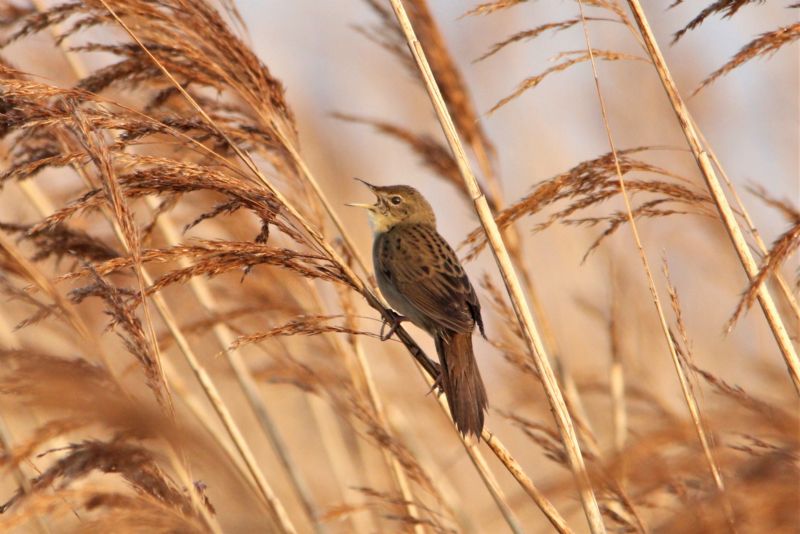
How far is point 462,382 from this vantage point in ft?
9.44

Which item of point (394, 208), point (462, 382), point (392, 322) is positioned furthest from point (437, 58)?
point (462, 382)

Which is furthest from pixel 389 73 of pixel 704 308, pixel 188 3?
pixel 188 3

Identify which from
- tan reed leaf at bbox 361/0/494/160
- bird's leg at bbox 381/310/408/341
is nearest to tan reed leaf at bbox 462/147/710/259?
bird's leg at bbox 381/310/408/341

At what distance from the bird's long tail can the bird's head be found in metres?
0.97

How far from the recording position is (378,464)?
4945 millimetres

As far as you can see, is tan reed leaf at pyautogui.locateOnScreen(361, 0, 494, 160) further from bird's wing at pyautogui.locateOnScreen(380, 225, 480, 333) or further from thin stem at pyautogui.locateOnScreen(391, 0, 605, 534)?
thin stem at pyautogui.locateOnScreen(391, 0, 605, 534)

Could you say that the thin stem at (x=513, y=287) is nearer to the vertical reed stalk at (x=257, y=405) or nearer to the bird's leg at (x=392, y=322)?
the bird's leg at (x=392, y=322)

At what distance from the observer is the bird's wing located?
328cm

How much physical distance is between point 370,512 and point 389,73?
396 cm

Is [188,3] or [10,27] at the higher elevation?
[10,27]

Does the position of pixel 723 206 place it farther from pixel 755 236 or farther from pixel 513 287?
pixel 513 287

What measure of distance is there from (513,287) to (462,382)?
24.1 inches

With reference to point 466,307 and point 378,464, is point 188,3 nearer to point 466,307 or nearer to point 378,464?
point 466,307

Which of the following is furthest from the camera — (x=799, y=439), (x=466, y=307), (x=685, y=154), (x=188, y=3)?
(x=685, y=154)
